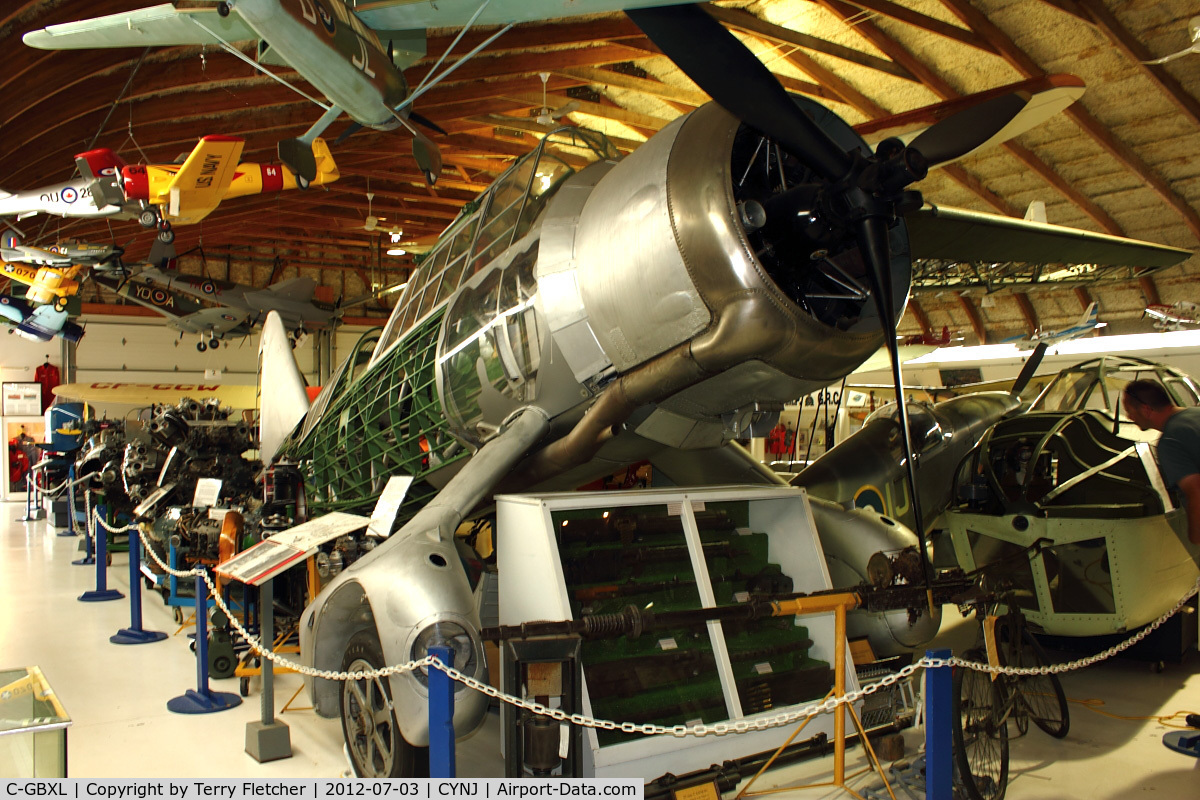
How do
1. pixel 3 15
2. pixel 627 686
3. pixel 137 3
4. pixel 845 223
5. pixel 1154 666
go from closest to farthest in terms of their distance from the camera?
pixel 845 223 → pixel 627 686 → pixel 1154 666 → pixel 3 15 → pixel 137 3

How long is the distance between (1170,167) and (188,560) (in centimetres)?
1789

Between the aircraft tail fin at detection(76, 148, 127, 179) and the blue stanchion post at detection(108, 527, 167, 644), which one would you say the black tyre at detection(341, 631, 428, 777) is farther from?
the aircraft tail fin at detection(76, 148, 127, 179)

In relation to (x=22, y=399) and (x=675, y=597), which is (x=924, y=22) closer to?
(x=675, y=597)

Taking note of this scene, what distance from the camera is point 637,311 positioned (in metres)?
3.46

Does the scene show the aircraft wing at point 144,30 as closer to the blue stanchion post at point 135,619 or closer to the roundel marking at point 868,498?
Result: the blue stanchion post at point 135,619

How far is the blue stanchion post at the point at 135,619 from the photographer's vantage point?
6730mm

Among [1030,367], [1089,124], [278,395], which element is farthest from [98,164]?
[1089,124]

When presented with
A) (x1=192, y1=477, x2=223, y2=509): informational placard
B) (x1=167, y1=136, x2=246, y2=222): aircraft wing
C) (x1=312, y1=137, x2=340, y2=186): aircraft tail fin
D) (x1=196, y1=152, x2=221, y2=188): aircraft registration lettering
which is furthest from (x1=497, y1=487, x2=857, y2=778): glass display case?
(x1=312, y1=137, x2=340, y2=186): aircraft tail fin

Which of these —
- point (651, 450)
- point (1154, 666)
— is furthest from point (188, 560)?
point (1154, 666)

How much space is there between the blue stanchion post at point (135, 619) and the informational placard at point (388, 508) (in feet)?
11.9

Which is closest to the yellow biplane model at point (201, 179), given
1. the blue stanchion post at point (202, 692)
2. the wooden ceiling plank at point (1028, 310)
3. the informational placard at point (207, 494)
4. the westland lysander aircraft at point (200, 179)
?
the westland lysander aircraft at point (200, 179)

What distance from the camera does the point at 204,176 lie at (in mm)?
11523

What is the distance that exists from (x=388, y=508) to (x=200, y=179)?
9.43 m

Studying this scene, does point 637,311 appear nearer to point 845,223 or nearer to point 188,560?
point 845,223
